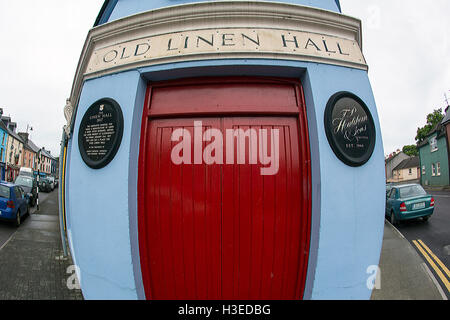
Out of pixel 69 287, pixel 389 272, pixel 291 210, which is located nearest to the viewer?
pixel 291 210

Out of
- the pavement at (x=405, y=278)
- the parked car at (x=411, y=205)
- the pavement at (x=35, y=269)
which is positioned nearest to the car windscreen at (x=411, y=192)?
the parked car at (x=411, y=205)

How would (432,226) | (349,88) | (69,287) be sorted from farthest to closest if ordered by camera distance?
1. (432,226)
2. (69,287)
3. (349,88)

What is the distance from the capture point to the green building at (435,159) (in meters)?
19.7

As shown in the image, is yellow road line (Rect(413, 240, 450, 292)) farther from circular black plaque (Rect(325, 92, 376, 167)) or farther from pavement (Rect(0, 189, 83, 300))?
pavement (Rect(0, 189, 83, 300))

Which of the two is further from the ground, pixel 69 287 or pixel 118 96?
pixel 118 96

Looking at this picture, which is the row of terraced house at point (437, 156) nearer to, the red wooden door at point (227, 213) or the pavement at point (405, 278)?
the pavement at point (405, 278)

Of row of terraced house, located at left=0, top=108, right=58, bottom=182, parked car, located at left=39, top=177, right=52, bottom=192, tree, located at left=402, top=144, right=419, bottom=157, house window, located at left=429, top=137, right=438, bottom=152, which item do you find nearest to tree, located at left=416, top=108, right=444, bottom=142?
house window, located at left=429, top=137, right=438, bottom=152

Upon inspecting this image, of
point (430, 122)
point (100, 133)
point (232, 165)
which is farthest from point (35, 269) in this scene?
point (430, 122)

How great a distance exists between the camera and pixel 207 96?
244 cm

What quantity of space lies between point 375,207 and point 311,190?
0.81 metres

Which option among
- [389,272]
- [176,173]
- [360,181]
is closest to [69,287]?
[176,173]

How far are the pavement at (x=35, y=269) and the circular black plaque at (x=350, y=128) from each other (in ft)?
14.5

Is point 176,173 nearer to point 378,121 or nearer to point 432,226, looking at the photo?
point 378,121

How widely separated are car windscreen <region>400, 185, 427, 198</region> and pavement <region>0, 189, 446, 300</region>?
90.3 inches
